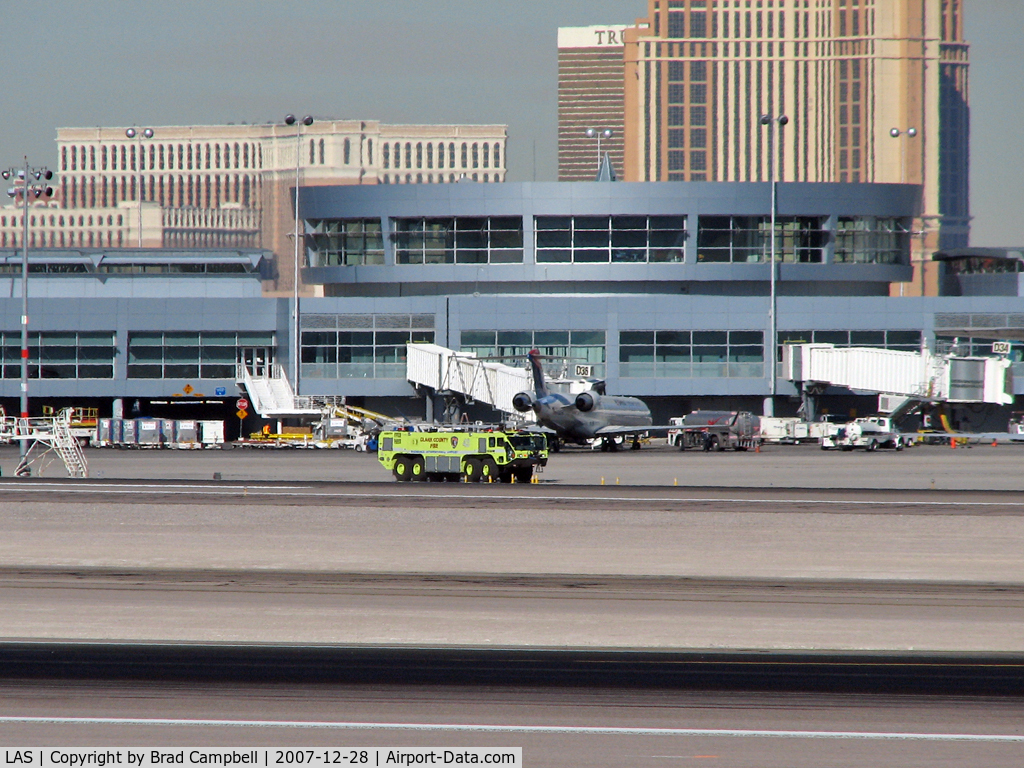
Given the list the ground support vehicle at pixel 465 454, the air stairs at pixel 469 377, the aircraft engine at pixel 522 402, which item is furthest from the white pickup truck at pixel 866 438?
the ground support vehicle at pixel 465 454

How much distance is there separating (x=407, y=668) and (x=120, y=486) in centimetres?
3101

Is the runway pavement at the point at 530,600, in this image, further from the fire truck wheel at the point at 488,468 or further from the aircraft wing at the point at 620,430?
the aircraft wing at the point at 620,430

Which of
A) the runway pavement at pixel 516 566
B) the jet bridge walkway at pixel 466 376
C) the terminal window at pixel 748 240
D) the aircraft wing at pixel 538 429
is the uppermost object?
the terminal window at pixel 748 240

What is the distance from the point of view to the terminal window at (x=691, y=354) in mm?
101188

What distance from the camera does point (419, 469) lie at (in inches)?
1916

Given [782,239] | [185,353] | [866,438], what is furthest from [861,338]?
Result: [185,353]

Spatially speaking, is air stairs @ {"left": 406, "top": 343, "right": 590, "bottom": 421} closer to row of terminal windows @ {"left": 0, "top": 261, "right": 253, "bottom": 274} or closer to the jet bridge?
the jet bridge

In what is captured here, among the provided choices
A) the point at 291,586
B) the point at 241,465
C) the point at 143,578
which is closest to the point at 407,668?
the point at 291,586

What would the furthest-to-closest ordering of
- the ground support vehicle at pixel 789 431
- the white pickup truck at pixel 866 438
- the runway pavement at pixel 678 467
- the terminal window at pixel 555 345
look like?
the terminal window at pixel 555 345 < the ground support vehicle at pixel 789 431 < the white pickup truck at pixel 866 438 < the runway pavement at pixel 678 467

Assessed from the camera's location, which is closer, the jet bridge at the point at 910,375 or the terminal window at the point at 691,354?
the jet bridge at the point at 910,375

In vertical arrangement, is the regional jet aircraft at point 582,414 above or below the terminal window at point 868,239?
below

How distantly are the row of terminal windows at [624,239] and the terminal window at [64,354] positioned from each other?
2419cm

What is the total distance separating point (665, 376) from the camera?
332ft

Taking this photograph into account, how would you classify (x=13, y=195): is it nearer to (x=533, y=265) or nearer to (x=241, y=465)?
(x=241, y=465)
